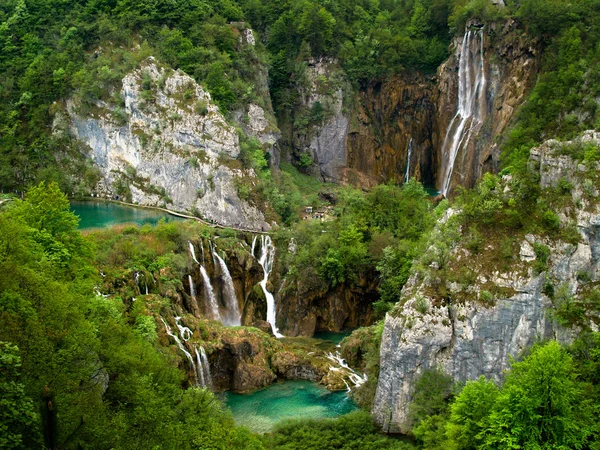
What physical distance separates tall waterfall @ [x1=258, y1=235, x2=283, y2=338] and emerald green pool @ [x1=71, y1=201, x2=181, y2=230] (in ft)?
32.7

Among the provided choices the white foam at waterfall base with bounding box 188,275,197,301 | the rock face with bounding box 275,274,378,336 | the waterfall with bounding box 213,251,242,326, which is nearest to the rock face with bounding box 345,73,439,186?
the rock face with bounding box 275,274,378,336

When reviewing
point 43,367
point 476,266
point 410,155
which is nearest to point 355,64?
point 410,155

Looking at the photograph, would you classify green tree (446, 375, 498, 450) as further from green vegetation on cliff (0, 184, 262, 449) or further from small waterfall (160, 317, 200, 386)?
small waterfall (160, 317, 200, 386)

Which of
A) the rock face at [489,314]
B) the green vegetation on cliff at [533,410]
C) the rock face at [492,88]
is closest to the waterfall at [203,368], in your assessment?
the rock face at [489,314]

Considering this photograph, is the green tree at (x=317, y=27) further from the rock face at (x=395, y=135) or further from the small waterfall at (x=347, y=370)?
the small waterfall at (x=347, y=370)

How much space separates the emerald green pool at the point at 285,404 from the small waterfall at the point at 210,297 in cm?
933

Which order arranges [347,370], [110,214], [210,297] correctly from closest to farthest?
[347,370]
[210,297]
[110,214]

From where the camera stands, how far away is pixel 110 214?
199ft

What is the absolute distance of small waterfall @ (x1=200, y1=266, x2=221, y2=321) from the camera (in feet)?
150

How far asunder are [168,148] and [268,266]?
718 inches

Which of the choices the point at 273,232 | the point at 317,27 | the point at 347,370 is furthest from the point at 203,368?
the point at 317,27

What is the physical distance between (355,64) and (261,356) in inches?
1760

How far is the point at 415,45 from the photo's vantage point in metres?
74.4

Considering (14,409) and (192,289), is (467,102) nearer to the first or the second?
(192,289)
